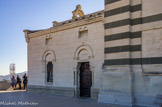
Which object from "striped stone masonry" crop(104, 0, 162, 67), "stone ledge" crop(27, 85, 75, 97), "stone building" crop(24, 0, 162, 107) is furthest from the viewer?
"stone ledge" crop(27, 85, 75, 97)

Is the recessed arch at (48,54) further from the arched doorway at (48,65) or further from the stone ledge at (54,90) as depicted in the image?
the stone ledge at (54,90)

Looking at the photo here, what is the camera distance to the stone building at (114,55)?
880 centimetres

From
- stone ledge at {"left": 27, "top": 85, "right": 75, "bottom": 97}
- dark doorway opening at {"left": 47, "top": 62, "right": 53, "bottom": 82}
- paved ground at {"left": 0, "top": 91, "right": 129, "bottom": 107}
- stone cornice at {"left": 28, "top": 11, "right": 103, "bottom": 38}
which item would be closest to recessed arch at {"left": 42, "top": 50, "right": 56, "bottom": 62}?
dark doorway opening at {"left": 47, "top": 62, "right": 53, "bottom": 82}

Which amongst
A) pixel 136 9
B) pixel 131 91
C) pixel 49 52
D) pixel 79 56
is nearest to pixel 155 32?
pixel 136 9

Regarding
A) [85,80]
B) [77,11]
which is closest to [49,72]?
[85,80]

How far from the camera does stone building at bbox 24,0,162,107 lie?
8797 mm

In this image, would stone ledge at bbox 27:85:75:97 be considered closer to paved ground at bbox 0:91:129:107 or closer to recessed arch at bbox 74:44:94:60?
paved ground at bbox 0:91:129:107

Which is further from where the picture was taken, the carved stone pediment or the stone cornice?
the carved stone pediment

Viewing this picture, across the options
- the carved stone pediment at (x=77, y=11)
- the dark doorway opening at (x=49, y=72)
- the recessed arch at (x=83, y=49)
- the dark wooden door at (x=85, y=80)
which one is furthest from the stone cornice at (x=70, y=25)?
the dark wooden door at (x=85, y=80)

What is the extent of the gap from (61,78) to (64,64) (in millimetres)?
1105

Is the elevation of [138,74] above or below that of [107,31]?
below

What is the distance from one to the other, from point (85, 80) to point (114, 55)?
357 centimetres

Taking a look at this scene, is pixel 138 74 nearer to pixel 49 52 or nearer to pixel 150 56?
pixel 150 56

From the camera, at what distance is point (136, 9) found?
9422mm
